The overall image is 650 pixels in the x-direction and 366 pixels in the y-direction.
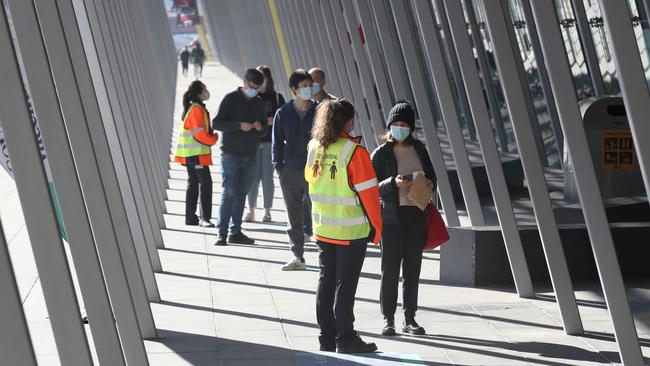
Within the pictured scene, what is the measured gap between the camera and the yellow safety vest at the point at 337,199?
8.52 meters

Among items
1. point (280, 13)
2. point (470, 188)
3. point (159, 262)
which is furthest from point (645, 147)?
point (280, 13)

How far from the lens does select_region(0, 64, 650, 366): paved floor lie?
848 cm

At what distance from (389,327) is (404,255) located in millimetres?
519

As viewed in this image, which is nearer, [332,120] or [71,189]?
[71,189]

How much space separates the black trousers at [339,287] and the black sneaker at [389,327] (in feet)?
1.93

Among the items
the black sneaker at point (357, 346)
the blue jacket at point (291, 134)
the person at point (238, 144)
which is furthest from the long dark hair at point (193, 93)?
the black sneaker at point (357, 346)

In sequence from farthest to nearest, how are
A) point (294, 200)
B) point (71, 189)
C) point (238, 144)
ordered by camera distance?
Answer: point (238, 144) → point (294, 200) → point (71, 189)

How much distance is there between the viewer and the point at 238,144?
13.9 m

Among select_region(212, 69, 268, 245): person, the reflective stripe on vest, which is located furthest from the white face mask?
the reflective stripe on vest

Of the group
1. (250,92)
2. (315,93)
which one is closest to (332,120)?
(315,93)

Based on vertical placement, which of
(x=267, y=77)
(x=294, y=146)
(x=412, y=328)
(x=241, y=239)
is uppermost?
(x=267, y=77)

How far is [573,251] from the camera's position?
1088cm

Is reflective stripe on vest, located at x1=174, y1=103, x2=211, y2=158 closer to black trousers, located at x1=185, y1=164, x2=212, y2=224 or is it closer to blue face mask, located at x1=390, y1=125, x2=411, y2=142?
black trousers, located at x1=185, y1=164, x2=212, y2=224

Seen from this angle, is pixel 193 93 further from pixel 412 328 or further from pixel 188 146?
pixel 412 328
